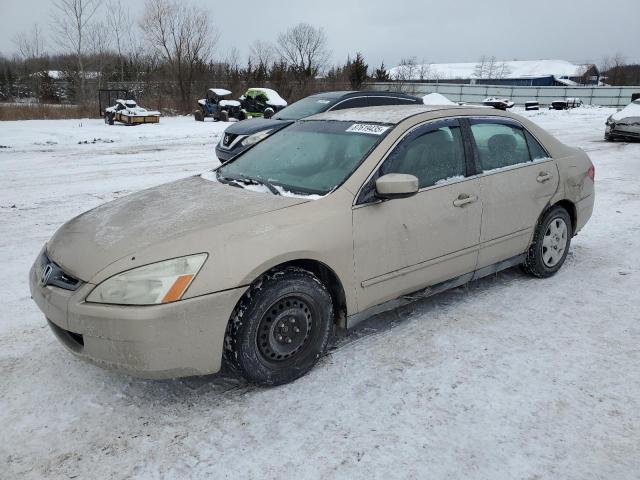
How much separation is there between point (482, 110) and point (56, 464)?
12.2 feet

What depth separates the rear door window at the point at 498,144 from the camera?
392 centimetres

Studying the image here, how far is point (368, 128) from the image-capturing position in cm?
364

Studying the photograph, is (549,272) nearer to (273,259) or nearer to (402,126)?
(402,126)

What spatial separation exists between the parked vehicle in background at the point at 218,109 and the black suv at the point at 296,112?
13636 millimetres

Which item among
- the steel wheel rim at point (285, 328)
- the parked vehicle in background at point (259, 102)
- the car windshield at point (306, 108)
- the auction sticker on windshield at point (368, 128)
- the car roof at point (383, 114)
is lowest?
the steel wheel rim at point (285, 328)

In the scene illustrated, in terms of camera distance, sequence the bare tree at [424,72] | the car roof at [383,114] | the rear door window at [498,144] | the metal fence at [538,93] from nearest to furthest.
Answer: the car roof at [383,114] < the rear door window at [498,144] < the metal fence at [538,93] < the bare tree at [424,72]

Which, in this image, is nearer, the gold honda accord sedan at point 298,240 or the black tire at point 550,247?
the gold honda accord sedan at point 298,240

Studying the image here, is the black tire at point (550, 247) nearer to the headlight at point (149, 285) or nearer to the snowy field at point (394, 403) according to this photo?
the snowy field at point (394, 403)

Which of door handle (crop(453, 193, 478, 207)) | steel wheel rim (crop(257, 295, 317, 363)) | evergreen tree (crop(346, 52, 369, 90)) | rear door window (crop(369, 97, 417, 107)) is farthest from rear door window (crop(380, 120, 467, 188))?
Result: evergreen tree (crop(346, 52, 369, 90))

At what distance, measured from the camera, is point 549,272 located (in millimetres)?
4531

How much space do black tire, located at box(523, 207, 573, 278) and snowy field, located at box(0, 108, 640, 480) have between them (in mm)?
155

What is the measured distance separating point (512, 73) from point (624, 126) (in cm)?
7428

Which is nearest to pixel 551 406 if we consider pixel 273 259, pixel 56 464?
pixel 273 259

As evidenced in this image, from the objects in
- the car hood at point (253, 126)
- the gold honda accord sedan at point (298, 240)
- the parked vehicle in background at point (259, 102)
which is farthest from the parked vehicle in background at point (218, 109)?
the gold honda accord sedan at point (298, 240)
